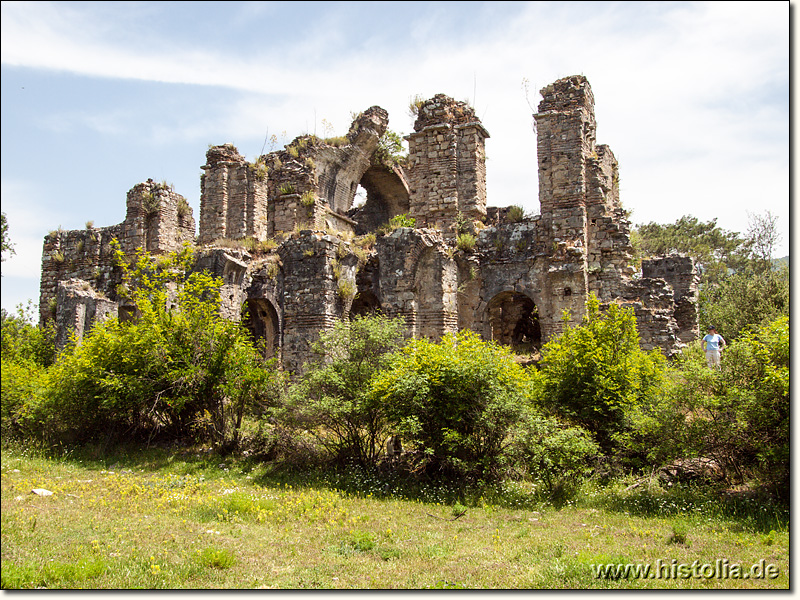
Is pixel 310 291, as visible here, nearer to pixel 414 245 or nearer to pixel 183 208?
pixel 414 245

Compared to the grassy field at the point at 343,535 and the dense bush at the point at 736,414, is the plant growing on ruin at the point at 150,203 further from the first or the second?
the dense bush at the point at 736,414

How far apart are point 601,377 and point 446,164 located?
36.2 ft

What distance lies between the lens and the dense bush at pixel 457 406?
10.1 metres

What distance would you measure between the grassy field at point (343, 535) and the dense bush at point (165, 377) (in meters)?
1.47

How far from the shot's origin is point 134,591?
535cm

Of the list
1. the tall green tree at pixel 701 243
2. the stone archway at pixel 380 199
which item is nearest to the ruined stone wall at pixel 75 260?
the stone archway at pixel 380 199

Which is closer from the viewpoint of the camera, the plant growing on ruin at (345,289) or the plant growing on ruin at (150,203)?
the plant growing on ruin at (345,289)

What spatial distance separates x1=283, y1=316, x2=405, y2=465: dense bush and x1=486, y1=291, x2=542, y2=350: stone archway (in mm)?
11587

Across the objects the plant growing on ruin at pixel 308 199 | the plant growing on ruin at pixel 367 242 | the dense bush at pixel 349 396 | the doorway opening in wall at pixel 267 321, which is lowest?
the dense bush at pixel 349 396

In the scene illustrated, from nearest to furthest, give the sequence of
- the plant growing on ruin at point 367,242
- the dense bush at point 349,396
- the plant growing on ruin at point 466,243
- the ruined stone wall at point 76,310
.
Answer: the dense bush at point 349,396, the plant growing on ruin at point 367,242, the plant growing on ruin at point 466,243, the ruined stone wall at point 76,310

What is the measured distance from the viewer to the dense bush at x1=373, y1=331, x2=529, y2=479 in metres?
10.1

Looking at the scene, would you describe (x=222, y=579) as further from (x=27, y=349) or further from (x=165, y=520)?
(x=27, y=349)

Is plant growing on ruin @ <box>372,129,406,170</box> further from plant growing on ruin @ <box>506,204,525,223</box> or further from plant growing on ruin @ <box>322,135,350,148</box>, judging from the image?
plant growing on ruin @ <box>506,204,525,223</box>

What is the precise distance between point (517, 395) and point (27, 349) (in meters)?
12.5
